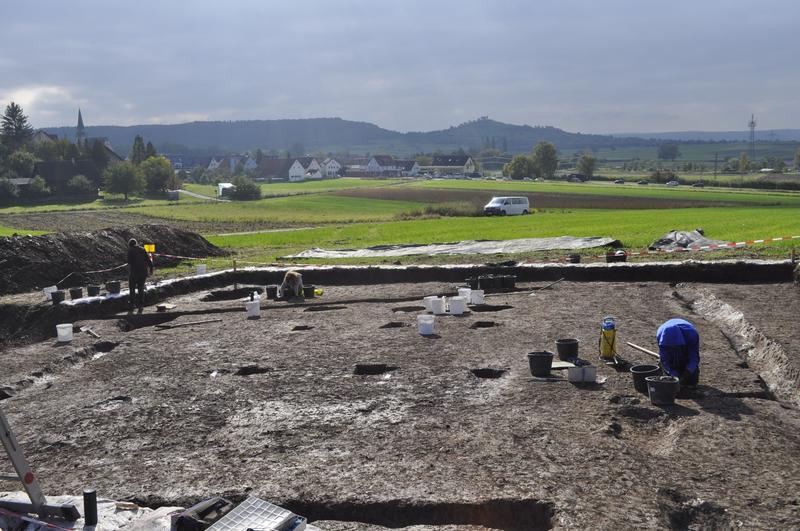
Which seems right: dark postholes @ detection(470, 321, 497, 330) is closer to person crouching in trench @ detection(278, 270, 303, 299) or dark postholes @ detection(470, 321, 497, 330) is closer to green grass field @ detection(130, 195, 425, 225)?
A: person crouching in trench @ detection(278, 270, 303, 299)

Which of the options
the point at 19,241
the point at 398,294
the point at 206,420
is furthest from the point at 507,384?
the point at 19,241

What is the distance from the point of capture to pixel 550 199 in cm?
7062

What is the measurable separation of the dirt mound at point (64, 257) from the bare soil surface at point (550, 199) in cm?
3123

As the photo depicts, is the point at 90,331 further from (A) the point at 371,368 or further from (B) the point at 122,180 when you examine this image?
(B) the point at 122,180

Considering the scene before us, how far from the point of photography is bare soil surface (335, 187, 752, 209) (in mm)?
60156

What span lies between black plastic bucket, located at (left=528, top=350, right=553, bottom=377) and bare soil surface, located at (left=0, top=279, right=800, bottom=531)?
0.71 ft

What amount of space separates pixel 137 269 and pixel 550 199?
5652 centimetres

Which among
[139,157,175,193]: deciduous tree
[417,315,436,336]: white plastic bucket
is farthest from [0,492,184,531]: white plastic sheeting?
[139,157,175,193]: deciduous tree

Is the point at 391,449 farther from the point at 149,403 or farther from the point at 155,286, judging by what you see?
the point at 155,286

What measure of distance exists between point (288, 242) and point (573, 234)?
1204 centimetres

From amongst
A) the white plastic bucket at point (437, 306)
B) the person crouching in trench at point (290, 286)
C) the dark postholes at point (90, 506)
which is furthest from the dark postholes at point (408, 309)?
the dark postholes at point (90, 506)

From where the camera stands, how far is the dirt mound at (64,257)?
21547 mm

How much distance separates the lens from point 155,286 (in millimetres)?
20234

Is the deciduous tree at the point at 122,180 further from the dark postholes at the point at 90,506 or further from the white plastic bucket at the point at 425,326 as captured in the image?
the dark postholes at the point at 90,506
